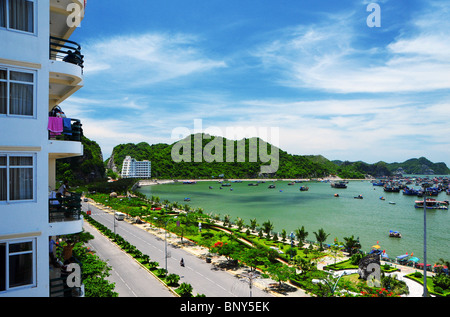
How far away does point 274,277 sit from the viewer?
78.7 ft

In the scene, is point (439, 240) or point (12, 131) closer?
point (12, 131)

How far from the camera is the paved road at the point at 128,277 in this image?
22953 millimetres

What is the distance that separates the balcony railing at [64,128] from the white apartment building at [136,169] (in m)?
179

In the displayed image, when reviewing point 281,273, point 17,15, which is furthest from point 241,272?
point 17,15

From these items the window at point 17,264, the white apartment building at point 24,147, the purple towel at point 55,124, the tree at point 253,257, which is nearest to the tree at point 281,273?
the tree at point 253,257

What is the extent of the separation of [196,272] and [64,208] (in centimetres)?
2217

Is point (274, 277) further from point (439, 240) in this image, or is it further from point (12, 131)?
point (439, 240)

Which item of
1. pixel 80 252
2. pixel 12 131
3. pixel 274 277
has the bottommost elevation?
pixel 274 277

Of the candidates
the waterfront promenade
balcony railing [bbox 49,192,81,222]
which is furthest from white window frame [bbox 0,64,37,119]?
the waterfront promenade

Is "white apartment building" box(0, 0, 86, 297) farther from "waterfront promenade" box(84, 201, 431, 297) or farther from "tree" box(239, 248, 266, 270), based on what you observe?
"tree" box(239, 248, 266, 270)

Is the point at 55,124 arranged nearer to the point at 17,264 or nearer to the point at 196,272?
the point at 17,264

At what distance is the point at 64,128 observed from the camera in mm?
8188
